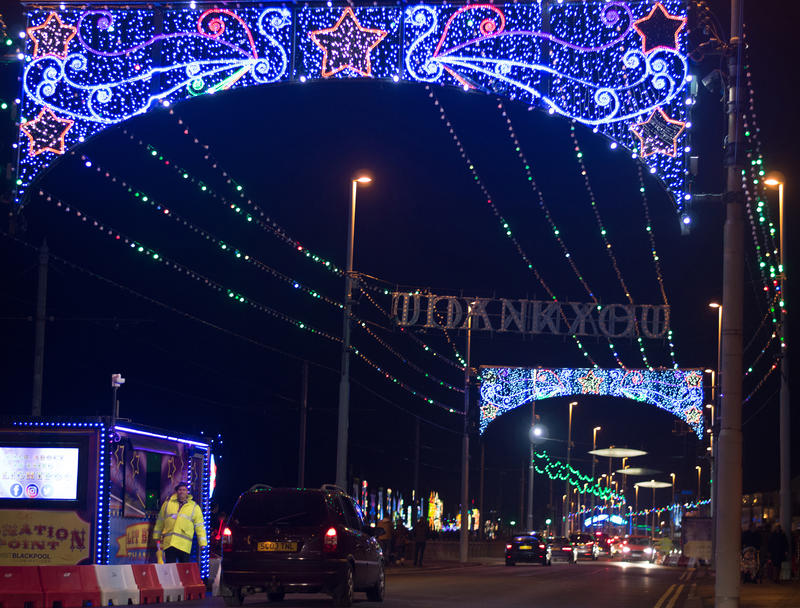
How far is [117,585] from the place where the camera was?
1783 centimetres

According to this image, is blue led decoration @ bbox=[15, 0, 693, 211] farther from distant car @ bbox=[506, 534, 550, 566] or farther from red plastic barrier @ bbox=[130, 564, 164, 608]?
distant car @ bbox=[506, 534, 550, 566]

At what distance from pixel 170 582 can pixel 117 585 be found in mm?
1760

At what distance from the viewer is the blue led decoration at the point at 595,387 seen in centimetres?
4834

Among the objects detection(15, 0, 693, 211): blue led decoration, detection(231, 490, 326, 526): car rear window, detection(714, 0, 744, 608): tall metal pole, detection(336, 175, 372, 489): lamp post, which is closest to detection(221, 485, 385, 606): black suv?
detection(231, 490, 326, 526): car rear window

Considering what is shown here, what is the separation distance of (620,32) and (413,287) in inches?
771

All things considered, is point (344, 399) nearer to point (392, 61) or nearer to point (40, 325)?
point (40, 325)

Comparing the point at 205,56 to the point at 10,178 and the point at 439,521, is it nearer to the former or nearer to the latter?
Result: the point at 10,178

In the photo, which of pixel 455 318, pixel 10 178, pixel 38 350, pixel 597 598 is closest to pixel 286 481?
pixel 455 318

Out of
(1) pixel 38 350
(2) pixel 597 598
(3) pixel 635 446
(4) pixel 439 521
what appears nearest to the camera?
(2) pixel 597 598

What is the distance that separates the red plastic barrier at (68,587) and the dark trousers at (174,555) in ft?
9.42

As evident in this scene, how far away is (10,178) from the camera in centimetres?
1809

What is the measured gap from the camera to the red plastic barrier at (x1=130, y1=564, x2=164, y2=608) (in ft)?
60.3

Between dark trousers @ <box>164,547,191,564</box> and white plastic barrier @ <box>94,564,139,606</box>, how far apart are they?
1838 millimetres

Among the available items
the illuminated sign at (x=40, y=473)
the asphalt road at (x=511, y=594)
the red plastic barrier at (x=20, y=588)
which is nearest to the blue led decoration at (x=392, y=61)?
the illuminated sign at (x=40, y=473)
